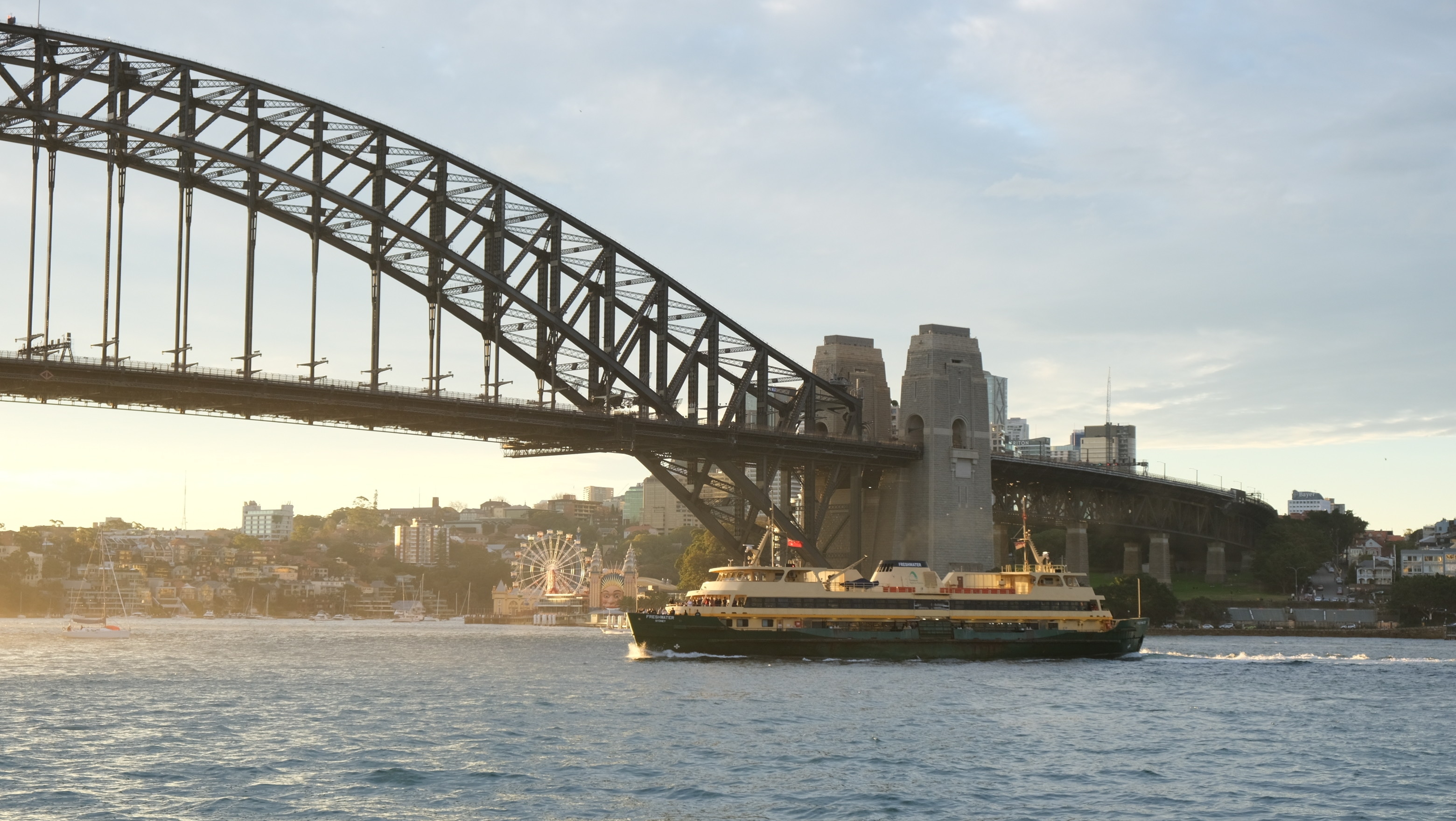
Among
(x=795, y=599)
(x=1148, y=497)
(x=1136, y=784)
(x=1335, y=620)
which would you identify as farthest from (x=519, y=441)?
(x=1335, y=620)

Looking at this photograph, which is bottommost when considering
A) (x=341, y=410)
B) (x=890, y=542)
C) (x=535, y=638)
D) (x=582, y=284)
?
(x=535, y=638)

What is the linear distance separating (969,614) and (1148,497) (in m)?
81.3

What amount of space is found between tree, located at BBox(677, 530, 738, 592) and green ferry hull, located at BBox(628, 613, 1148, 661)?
55.4 meters

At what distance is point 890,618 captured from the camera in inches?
3332

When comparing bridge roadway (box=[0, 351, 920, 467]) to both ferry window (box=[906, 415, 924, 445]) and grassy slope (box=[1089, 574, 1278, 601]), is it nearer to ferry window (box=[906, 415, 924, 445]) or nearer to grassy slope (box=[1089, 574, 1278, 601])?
ferry window (box=[906, 415, 924, 445])

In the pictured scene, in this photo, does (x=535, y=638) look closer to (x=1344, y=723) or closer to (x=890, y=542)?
(x=890, y=542)

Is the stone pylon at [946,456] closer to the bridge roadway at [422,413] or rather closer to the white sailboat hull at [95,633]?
the bridge roadway at [422,413]

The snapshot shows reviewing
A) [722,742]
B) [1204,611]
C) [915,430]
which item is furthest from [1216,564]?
[722,742]

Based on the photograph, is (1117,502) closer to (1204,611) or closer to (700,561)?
(1204,611)

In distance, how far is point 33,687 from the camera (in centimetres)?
6819

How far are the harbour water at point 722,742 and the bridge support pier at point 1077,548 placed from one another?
66.3 m

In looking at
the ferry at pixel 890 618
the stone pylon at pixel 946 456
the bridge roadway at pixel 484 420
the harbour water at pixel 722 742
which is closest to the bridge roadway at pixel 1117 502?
the bridge roadway at pixel 484 420

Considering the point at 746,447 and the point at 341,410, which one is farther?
the point at 746,447

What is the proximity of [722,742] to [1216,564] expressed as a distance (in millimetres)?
146780
